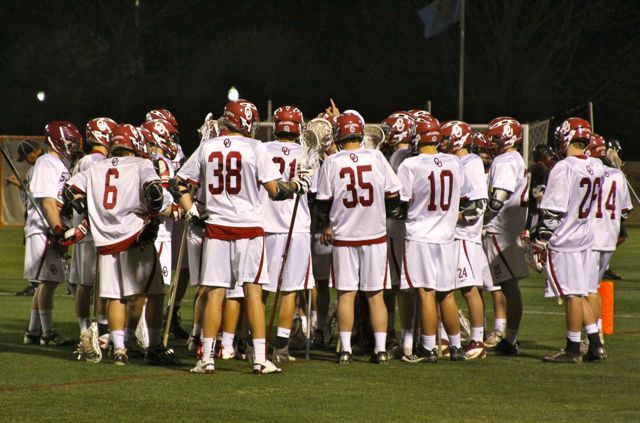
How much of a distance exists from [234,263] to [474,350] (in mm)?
2603

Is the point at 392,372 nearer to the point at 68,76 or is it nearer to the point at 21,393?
the point at 21,393

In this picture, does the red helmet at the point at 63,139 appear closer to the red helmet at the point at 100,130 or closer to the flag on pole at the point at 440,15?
the red helmet at the point at 100,130

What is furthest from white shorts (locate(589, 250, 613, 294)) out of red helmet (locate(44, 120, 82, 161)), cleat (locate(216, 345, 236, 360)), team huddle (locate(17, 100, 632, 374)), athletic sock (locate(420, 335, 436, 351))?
red helmet (locate(44, 120, 82, 161))

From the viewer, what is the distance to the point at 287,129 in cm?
1131

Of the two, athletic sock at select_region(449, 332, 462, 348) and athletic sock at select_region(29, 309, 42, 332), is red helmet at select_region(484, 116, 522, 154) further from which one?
athletic sock at select_region(29, 309, 42, 332)

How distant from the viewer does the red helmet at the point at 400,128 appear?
12258 millimetres

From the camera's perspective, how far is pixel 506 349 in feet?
39.4

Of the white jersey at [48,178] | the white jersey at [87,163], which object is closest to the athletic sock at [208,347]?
the white jersey at [87,163]

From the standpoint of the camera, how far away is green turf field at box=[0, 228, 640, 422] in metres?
8.59

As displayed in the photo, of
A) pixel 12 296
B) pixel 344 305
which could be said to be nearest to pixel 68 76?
pixel 12 296

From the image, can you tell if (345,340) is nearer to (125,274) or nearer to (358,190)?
(358,190)

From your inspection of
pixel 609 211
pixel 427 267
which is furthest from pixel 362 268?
pixel 609 211

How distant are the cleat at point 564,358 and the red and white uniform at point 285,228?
224cm

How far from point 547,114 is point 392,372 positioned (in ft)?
114
